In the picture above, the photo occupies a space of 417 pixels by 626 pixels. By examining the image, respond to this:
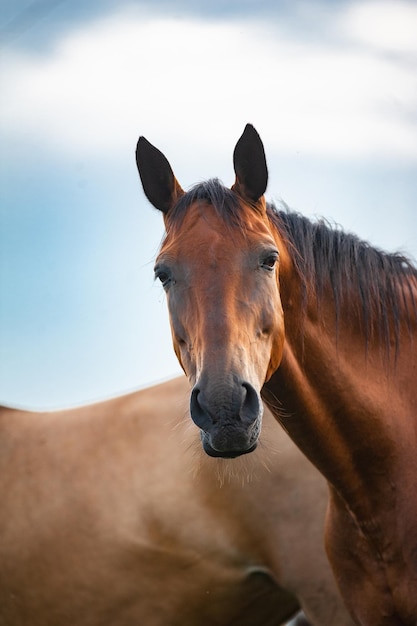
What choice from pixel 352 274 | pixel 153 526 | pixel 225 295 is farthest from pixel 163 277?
pixel 153 526

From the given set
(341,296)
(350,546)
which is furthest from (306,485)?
(341,296)

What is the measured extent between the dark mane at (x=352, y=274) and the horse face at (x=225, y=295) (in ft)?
0.64

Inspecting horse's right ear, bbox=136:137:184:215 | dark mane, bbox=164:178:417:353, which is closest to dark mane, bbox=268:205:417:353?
dark mane, bbox=164:178:417:353

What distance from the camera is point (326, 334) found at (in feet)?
12.4

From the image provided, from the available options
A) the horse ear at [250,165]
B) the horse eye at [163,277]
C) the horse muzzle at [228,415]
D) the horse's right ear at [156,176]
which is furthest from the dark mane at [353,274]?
the horse muzzle at [228,415]

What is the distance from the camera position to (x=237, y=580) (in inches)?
197

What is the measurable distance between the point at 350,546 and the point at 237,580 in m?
1.33

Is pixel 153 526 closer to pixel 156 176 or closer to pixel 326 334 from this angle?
pixel 326 334

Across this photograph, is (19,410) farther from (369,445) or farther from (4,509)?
(369,445)

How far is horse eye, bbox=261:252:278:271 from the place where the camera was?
3.43 metres

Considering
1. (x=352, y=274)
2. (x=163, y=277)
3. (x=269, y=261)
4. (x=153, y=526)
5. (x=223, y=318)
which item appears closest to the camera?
(x=223, y=318)

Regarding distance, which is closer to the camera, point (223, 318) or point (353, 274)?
point (223, 318)

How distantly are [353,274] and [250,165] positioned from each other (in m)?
0.68

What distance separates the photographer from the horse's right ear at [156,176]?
150 inches
